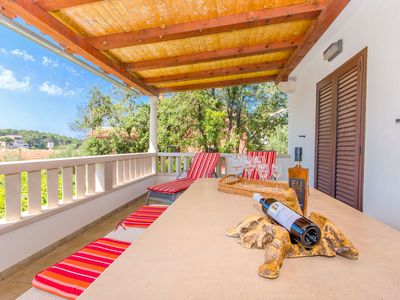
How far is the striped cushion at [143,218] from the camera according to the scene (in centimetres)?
180

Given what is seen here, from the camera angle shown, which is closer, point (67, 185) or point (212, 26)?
point (212, 26)

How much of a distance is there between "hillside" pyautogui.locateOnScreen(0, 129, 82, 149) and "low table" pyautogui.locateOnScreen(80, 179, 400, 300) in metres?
10.6

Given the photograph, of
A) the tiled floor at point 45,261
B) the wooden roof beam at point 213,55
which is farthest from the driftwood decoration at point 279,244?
the wooden roof beam at point 213,55

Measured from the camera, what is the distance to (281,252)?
668 mm

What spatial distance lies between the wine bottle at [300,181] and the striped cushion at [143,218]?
1067 millimetres

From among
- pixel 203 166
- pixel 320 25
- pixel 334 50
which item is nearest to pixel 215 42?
pixel 320 25

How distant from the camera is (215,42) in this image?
355cm

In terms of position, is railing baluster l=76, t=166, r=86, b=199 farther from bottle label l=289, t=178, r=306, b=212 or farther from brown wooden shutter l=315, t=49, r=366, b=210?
brown wooden shutter l=315, t=49, r=366, b=210

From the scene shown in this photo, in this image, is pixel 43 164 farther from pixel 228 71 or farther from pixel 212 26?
pixel 228 71

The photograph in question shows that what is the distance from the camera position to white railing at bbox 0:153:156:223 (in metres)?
2.19

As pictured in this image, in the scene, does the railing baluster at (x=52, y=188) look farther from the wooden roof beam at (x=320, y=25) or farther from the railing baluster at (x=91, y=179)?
the wooden roof beam at (x=320, y=25)

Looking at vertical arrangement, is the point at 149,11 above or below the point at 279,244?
above

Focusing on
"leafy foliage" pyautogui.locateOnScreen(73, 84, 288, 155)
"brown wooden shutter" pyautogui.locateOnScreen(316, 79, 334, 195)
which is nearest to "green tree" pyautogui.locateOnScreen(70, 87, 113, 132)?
"leafy foliage" pyautogui.locateOnScreen(73, 84, 288, 155)

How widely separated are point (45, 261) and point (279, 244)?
251 cm
